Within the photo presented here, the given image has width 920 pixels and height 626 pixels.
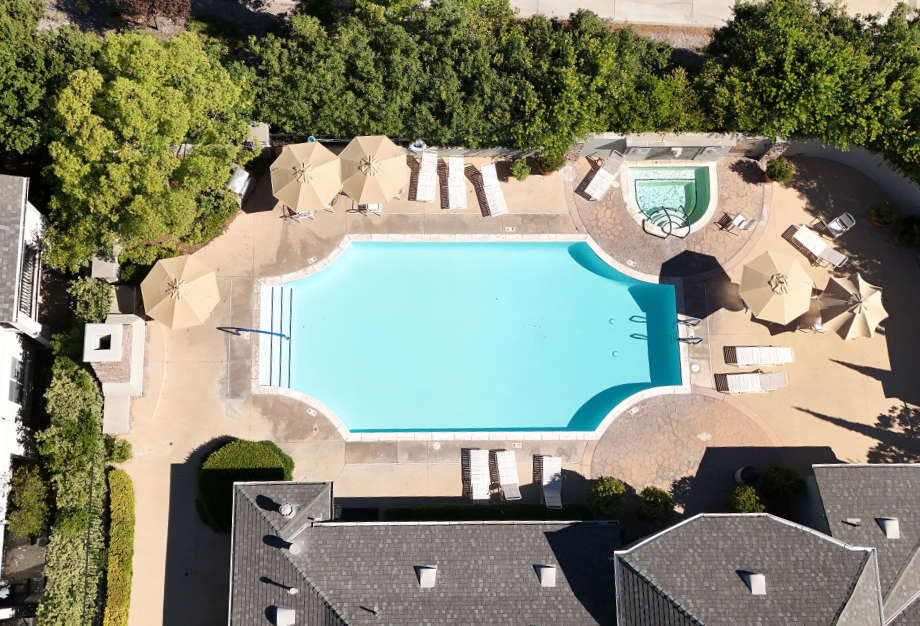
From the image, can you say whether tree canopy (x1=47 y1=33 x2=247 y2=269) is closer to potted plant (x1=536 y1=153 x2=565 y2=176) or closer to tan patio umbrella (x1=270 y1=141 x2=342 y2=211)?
tan patio umbrella (x1=270 y1=141 x2=342 y2=211)

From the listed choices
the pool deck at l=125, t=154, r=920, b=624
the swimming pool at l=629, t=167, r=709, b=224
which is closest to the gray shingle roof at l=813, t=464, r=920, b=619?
the pool deck at l=125, t=154, r=920, b=624

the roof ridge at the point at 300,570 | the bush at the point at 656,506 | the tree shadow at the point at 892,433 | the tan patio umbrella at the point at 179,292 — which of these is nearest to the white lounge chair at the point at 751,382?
the tree shadow at the point at 892,433

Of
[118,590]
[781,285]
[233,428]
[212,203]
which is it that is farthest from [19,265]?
[781,285]

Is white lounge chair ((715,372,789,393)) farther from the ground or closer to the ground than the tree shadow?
farther from the ground

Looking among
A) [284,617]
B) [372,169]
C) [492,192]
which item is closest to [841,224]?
[492,192]

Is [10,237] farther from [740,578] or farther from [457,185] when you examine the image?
[740,578]
